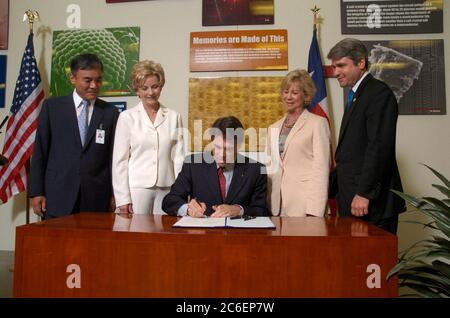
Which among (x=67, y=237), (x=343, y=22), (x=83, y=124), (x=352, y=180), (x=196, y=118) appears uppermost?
(x=343, y=22)

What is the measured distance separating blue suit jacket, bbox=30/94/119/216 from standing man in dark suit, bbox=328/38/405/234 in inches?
56.7

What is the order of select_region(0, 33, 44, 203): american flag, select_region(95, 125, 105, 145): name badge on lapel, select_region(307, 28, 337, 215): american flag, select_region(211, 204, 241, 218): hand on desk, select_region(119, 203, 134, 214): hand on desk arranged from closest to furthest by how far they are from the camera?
select_region(211, 204, 241, 218): hand on desk → select_region(119, 203, 134, 214): hand on desk → select_region(95, 125, 105, 145): name badge on lapel → select_region(307, 28, 337, 215): american flag → select_region(0, 33, 44, 203): american flag

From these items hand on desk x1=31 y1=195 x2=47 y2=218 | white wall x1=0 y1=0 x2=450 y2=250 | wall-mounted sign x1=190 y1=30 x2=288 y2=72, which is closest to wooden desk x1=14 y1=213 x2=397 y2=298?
hand on desk x1=31 y1=195 x2=47 y2=218

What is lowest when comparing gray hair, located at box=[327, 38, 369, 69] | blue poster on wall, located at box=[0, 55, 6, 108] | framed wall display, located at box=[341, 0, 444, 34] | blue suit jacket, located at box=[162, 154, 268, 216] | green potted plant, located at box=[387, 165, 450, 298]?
green potted plant, located at box=[387, 165, 450, 298]

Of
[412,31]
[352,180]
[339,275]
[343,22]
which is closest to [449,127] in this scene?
[412,31]

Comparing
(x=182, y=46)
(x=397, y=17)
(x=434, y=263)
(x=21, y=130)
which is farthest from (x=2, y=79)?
(x=434, y=263)

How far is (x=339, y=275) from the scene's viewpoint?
1136 mm

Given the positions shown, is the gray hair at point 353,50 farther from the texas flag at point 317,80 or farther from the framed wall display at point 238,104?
the framed wall display at point 238,104

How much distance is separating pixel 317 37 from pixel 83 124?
A: 211 centimetres

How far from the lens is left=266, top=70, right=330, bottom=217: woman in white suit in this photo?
1.99 meters

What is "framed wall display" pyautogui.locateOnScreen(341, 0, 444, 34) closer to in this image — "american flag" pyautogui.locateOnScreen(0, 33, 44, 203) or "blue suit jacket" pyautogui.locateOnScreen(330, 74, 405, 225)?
"blue suit jacket" pyautogui.locateOnScreen(330, 74, 405, 225)

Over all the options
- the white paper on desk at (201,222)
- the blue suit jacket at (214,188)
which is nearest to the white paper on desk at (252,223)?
the white paper on desk at (201,222)

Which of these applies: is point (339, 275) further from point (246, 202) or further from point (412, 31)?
point (412, 31)

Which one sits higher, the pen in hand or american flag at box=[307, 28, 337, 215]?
american flag at box=[307, 28, 337, 215]
